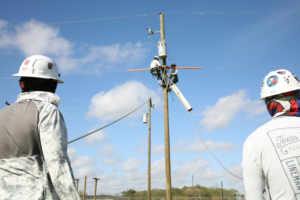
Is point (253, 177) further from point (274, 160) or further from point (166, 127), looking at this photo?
point (166, 127)

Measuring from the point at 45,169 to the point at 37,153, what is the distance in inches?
4.7

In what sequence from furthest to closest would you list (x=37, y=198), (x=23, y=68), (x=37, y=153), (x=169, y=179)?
(x=169, y=179) < (x=23, y=68) < (x=37, y=153) < (x=37, y=198)

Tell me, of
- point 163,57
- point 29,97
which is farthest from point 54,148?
point 163,57

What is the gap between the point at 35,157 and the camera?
5.67 ft

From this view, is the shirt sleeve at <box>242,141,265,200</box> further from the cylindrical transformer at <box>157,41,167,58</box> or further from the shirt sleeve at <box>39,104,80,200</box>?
the cylindrical transformer at <box>157,41,167,58</box>

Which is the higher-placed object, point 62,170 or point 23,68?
point 23,68

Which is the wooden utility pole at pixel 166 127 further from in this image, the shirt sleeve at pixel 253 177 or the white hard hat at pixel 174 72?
the shirt sleeve at pixel 253 177

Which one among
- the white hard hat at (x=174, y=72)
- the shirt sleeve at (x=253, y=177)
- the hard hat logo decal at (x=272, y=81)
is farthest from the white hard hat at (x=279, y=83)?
the white hard hat at (x=174, y=72)

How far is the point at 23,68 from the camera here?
204cm

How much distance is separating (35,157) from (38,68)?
0.69 m

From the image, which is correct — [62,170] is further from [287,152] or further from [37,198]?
[287,152]

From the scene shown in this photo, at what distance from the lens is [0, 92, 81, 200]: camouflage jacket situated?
1.63 metres

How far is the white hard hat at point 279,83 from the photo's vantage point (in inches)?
83.8

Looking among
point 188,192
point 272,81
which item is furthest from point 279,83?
point 188,192
